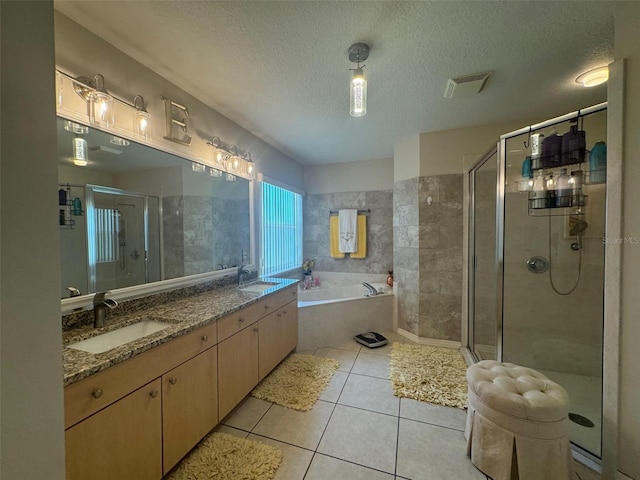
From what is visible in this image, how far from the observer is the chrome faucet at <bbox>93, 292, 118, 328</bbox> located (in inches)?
54.5

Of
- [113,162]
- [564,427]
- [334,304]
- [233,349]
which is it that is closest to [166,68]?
[113,162]

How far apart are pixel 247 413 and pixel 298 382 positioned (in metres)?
0.49

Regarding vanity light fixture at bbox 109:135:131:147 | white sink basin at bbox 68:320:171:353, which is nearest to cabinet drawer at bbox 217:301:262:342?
white sink basin at bbox 68:320:171:353

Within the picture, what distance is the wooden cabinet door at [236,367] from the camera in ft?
5.47

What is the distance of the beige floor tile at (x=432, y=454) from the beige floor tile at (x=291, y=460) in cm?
52

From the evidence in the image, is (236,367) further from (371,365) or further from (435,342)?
(435,342)

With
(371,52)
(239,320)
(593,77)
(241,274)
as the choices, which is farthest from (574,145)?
(241,274)

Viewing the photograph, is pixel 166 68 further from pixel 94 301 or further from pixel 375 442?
pixel 375 442

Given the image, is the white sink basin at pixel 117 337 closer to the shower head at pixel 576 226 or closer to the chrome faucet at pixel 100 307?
the chrome faucet at pixel 100 307

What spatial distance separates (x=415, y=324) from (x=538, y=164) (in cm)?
203

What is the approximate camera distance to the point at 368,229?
3.96 m

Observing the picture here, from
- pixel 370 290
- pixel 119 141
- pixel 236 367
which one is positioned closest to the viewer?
pixel 119 141

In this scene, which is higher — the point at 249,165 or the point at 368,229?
the point at 249,165

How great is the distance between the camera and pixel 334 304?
3080mm
